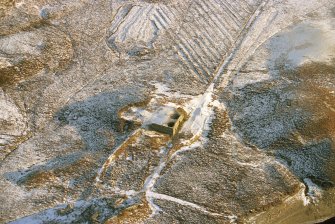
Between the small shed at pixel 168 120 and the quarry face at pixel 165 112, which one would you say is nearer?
the quarry face at pixel 165 112

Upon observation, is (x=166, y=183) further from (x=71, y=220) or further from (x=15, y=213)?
(x=15, y=213)

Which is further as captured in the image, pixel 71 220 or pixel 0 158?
pixel 0 158

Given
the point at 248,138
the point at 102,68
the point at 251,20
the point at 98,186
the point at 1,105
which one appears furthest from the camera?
the point at 251,20

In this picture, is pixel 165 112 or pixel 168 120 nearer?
pixel 168 120

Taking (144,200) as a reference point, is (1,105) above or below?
above

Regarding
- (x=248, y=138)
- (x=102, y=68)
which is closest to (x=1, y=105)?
(x=102, y=68)
